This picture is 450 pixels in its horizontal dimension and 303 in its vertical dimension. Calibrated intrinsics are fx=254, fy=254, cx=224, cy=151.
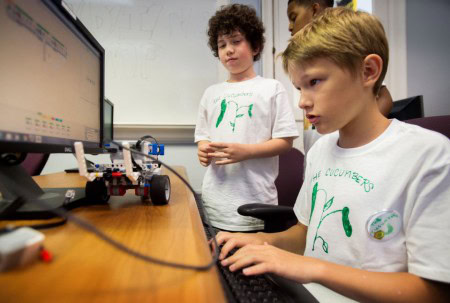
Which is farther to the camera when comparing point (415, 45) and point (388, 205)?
point (415, 45)

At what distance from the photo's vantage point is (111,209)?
1.66 ft

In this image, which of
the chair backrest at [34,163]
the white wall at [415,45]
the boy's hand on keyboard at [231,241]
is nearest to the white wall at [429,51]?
the white wall at [415,45]

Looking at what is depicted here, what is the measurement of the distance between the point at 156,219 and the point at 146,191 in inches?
6.0

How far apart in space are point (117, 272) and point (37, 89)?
37cm

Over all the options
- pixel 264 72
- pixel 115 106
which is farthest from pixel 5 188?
pixel 264 72

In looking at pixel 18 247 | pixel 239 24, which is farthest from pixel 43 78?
pixel 239 24

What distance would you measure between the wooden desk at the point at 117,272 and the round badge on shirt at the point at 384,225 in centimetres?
34

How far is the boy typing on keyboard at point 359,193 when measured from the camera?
394mm

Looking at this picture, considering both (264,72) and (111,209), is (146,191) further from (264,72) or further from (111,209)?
(264,72)

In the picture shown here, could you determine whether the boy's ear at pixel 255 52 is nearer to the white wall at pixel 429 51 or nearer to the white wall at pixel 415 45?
the white wall at pixel 415 45

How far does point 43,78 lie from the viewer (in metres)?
0.45

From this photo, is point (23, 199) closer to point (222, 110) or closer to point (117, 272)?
point (117, 272)

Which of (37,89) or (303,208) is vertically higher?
(37,89)

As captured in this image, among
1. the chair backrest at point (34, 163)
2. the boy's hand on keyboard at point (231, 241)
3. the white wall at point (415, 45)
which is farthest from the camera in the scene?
the white wall at point (415, 45)
